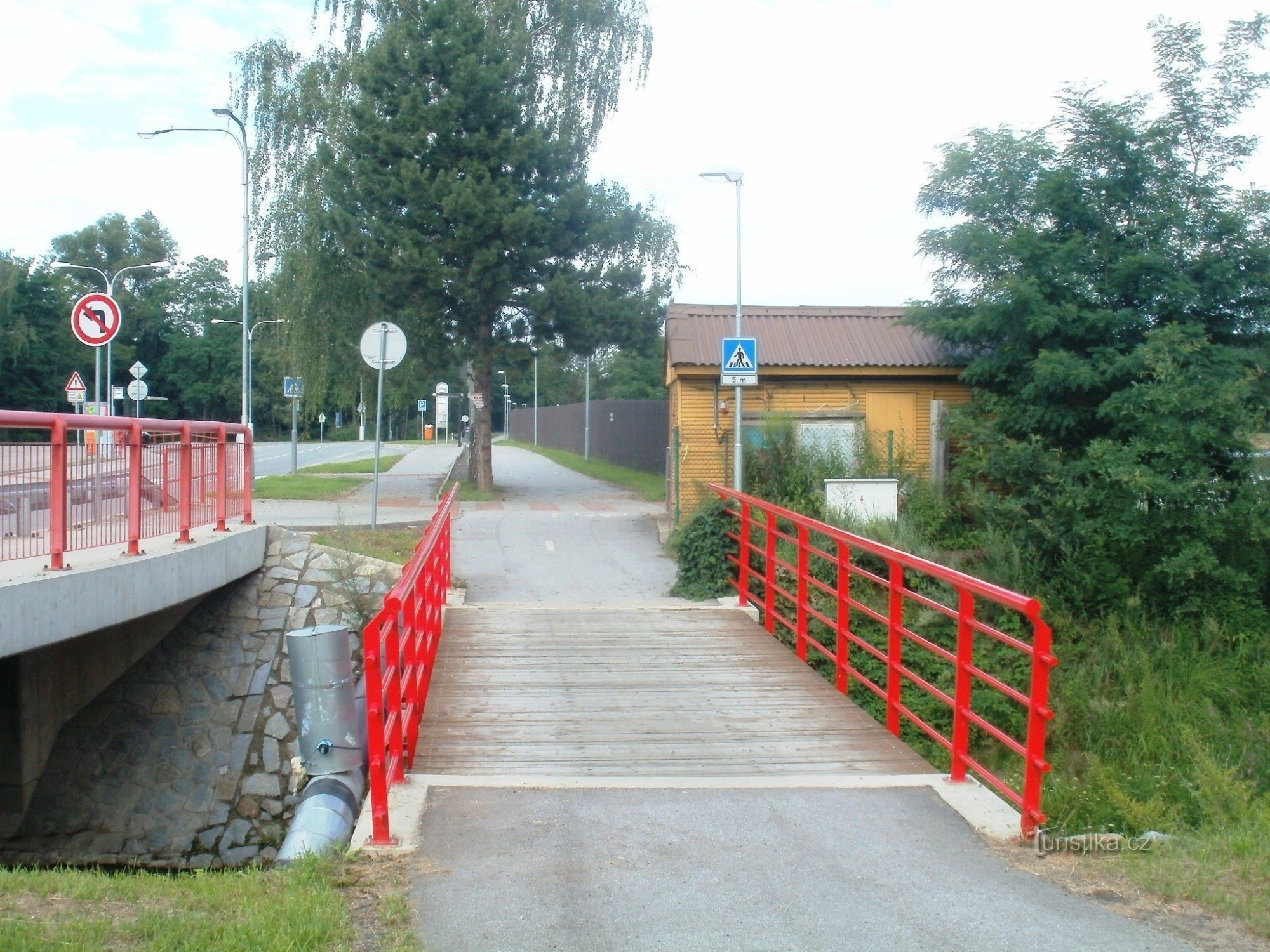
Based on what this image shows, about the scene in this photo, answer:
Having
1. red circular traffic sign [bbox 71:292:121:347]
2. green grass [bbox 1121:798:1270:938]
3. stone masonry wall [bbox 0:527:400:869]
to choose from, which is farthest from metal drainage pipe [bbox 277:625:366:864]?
red circular traffic sign [bbox 71:292:121:347]

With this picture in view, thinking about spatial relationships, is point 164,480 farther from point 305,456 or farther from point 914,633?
point 305,456

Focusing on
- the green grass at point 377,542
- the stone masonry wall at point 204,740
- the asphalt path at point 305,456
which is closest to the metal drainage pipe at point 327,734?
the stone masonry wall at point 204,740

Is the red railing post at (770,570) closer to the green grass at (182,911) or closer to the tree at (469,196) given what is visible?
the green grass at (182,911)

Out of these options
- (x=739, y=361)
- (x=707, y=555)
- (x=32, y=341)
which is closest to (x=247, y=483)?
(x=707, y=555)

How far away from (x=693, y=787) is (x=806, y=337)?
14.6 meters

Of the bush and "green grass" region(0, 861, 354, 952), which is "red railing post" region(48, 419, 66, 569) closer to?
"green grass" region(0, 861, 354, 952)

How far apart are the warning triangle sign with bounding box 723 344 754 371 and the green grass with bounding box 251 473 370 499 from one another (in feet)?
33.0

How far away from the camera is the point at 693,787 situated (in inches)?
239

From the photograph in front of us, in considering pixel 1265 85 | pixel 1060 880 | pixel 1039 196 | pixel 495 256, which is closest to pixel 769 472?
pixel 1039 196

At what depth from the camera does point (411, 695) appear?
22.5 ft

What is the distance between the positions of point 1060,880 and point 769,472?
44.4ft

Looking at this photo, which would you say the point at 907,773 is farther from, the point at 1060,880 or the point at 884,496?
the point at 884,496

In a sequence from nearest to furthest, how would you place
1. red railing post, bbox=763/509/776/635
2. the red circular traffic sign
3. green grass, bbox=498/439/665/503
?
red railing post, bbox=763/509/776/635
the red circular traffic sign
green grass, bbox=498/439/665/503

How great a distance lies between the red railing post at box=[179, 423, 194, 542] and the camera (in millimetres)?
9852
